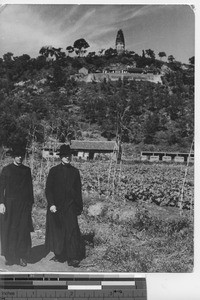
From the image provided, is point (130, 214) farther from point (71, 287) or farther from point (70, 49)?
point (70, 49)

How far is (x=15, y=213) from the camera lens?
3156 millimetres

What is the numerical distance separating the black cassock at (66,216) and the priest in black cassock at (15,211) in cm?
14

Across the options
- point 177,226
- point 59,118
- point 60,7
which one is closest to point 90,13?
point 60,7

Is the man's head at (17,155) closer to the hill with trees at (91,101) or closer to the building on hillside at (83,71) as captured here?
the hill with trees at (91,101)

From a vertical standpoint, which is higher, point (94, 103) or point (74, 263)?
point (94, 103)

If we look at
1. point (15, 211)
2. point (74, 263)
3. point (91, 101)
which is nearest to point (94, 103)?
point (91, 101)

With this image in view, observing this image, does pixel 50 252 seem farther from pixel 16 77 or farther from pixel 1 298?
pixel 16 77

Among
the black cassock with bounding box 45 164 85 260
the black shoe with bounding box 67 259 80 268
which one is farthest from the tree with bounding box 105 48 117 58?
the black shoe with bounding box 67 259 80 268

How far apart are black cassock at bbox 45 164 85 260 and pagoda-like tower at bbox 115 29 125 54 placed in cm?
88

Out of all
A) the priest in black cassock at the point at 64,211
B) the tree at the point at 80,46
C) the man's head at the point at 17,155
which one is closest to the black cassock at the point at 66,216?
the priest in black cassock at the point at 64,211

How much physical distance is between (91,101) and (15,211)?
0.92m

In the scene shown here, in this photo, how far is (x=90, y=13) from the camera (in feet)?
10.2

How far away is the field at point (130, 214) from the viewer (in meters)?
3.14

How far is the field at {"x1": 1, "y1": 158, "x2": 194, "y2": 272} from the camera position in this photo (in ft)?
10.3
